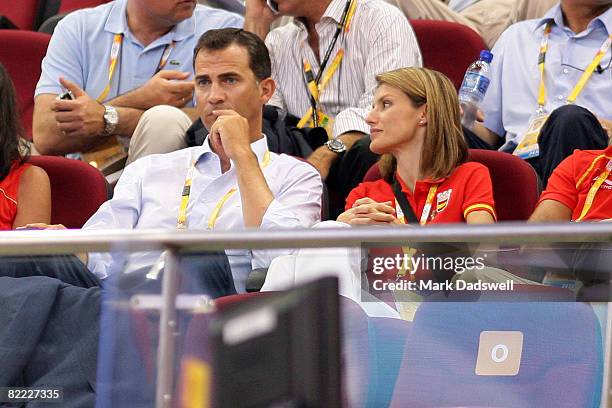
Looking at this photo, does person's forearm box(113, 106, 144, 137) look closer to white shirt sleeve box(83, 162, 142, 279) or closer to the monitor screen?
white shirt sleeve box(83, 162, 142, 279)

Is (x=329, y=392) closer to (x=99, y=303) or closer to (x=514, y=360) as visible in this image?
(x=514, y=360)

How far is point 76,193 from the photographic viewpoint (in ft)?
12.7

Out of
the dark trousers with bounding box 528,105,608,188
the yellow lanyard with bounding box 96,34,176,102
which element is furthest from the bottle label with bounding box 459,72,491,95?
the yellow lanyard with bounding box 96,34,176,102

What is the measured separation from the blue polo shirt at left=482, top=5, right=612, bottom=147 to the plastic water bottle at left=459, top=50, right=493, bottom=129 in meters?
0.08

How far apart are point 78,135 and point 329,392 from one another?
2.76 metres

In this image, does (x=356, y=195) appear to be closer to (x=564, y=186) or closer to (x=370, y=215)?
(x=370, y=215)

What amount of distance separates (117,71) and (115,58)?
0.06 metres

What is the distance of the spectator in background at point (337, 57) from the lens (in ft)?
14.9

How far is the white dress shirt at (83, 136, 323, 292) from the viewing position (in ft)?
12.1

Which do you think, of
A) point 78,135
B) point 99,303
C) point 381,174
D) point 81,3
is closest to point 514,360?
point 99,303

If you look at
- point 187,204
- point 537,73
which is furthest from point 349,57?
point 187,204

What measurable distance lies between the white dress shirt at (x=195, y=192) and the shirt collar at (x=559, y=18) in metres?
1.39

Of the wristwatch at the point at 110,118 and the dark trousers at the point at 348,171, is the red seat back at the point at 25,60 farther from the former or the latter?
the dark trousers at the point at 348,171

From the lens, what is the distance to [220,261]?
198 centimetres
